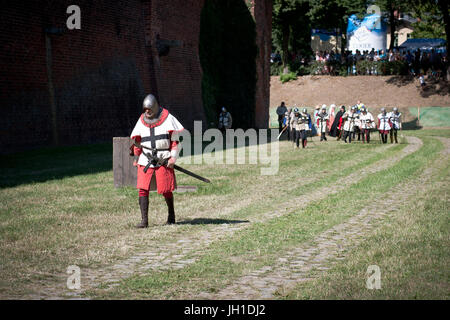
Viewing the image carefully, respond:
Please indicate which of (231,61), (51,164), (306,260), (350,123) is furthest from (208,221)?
(231,61)

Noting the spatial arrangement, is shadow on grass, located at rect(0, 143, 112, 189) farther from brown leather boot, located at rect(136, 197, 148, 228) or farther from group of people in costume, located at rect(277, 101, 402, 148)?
group of people in costume, located at rect(277, 101, 402, 148)

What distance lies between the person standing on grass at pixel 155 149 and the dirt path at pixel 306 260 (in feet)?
7.45

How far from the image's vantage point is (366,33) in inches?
2336

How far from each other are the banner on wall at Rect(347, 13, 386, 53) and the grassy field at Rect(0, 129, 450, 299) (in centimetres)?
4577

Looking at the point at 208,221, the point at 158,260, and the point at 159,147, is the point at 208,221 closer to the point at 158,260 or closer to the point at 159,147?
the point at 159,147

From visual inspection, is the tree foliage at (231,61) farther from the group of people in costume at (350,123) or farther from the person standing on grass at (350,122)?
the person standing on grass at (350,122)

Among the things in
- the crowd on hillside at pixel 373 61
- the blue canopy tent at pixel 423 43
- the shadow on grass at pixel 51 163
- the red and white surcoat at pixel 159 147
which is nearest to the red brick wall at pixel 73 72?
the shadow on grass at pixel 51 163

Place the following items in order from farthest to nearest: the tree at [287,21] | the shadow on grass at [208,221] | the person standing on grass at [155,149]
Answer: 1. the tree at [287,21]
2. the shadow on grass at [208,221]
3. the person standing on grass at [155,149]

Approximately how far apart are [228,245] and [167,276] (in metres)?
1.60

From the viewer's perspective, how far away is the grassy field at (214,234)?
563 centimetres

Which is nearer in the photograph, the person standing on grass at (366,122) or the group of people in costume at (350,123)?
the group of people in costume at (350,123)

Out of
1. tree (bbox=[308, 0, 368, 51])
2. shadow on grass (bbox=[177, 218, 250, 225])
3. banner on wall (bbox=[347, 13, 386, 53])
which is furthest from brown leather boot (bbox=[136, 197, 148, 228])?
banner on wall (bbox=[347, 13, 386, 53])

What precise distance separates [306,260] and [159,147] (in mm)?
2930

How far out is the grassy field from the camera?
5.63 metres
